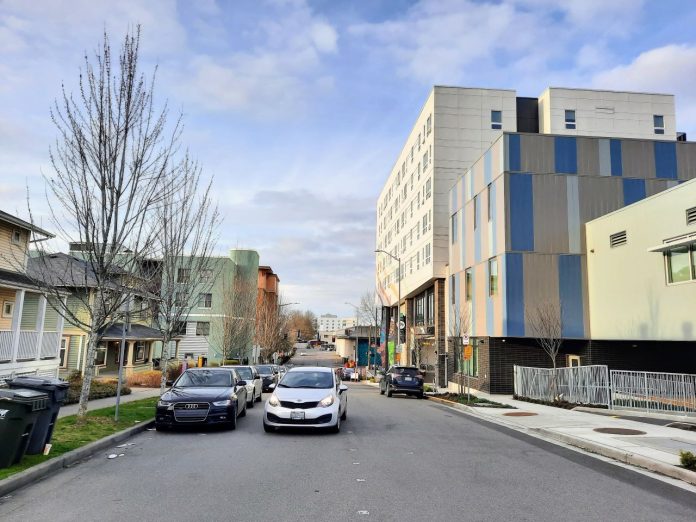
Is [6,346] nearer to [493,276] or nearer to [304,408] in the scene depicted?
[304,408]

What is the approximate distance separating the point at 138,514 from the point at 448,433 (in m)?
8.39

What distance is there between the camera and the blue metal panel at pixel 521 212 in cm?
2641

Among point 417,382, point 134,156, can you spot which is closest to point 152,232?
point 134,156

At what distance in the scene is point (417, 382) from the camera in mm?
26000

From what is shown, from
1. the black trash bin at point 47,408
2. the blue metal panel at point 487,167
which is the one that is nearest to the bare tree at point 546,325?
the blue metal panel at point 487,167

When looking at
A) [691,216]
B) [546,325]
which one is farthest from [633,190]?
[691,216]

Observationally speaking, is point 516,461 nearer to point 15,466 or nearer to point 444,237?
point 15,466

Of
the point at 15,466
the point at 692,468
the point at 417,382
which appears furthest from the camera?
the point at 417,382

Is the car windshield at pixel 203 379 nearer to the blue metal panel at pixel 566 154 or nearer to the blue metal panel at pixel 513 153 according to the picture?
the blue metal panel at pixel 513 153

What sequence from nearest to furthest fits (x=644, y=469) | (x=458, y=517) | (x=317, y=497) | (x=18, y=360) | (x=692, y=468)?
(x=458, y=517)
(x=317, y=497)
(x=692, y=468)
(x=644, y=469)
(x=18, y=360)

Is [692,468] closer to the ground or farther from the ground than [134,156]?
closer to the ground

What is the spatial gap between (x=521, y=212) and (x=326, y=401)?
1801 cm

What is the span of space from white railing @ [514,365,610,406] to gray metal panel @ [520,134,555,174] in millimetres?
10070

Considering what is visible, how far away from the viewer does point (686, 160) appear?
28.0 metres
